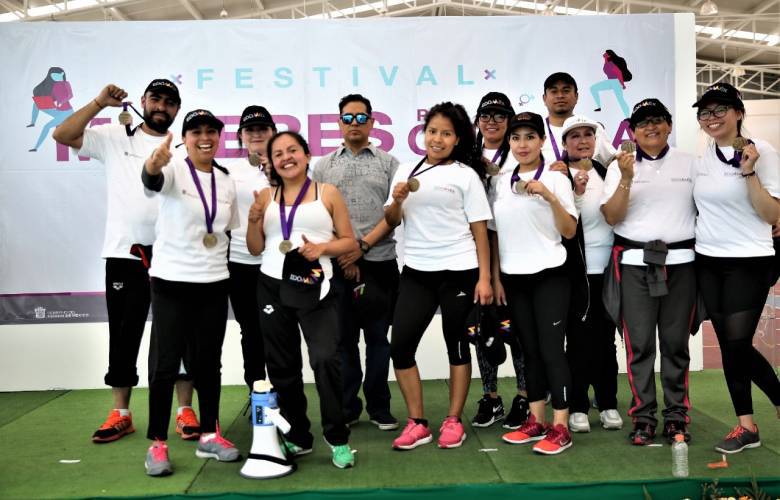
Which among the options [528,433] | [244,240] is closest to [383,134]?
[244,240]

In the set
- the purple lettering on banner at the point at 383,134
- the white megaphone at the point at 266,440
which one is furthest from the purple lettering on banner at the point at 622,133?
the white megaphone at the point at 266,440

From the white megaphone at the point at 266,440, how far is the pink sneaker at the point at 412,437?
530 millimetres

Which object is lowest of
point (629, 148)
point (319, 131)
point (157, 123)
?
point (629, 148)

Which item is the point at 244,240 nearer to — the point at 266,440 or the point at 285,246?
the point at 285,246

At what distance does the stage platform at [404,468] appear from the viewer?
2.81m

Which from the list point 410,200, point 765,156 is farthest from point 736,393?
point 410,200

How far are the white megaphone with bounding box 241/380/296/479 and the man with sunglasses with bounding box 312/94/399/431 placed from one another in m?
Result: 0.72

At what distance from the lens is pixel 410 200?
3408 mm

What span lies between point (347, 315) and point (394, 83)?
1983 millimetres

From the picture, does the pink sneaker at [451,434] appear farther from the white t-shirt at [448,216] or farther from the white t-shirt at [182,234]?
the white t-shirt at [182,234]

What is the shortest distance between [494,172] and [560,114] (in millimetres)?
727

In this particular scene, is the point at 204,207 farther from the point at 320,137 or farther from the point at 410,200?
the point at 320,137

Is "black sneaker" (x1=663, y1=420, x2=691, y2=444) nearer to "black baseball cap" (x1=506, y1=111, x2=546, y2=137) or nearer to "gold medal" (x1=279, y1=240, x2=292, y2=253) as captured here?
"black baseball cap" (x1=506, y1=111, x2=546, y2=137)

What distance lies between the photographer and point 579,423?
3688mm
